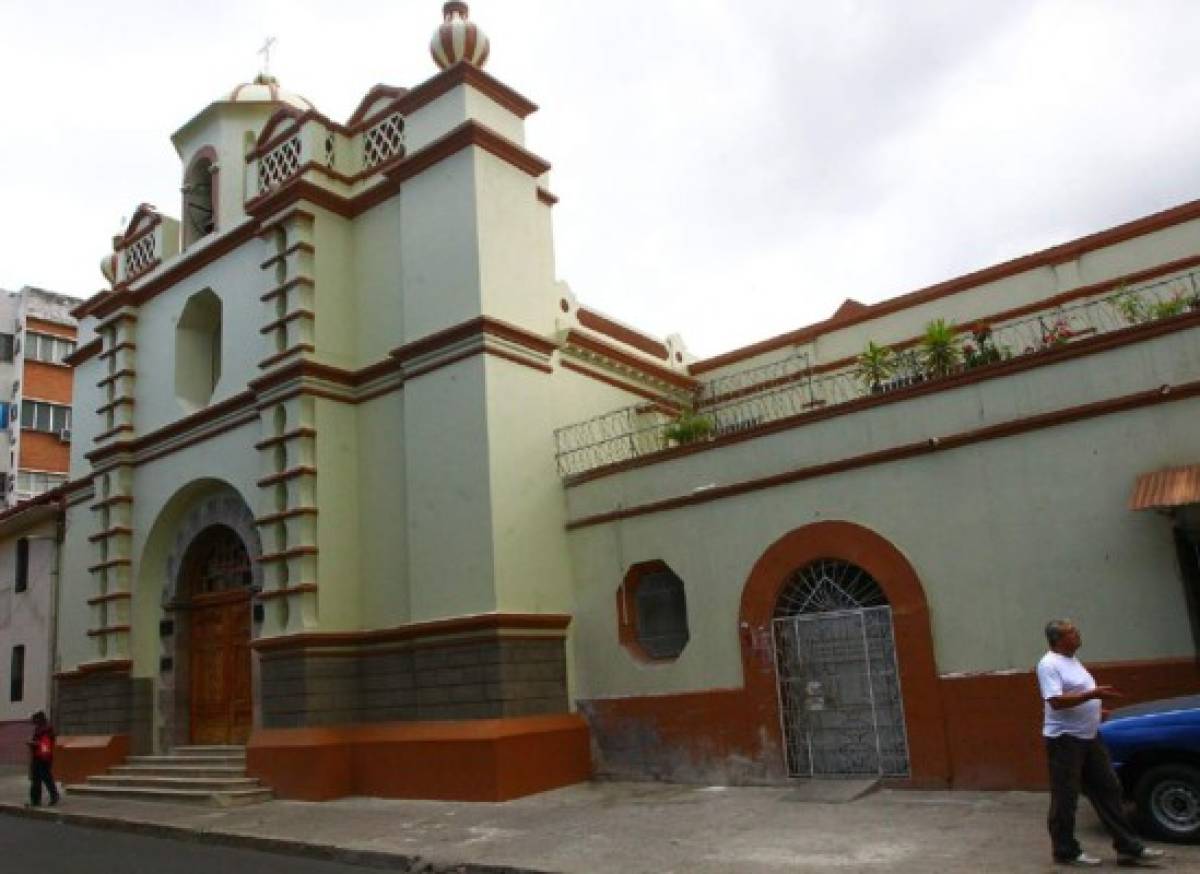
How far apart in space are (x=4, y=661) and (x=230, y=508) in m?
9.43

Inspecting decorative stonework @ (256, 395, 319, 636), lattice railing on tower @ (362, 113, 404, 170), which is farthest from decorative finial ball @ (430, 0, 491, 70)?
decorative stonework @ (256, 395, 319, 636)

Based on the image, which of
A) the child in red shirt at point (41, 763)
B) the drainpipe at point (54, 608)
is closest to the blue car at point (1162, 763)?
the child in red shirt at point (41, 763)

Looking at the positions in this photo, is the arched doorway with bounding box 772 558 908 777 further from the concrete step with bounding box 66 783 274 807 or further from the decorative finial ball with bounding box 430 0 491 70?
the decorative finial ball with bounding box 430 0 491 70

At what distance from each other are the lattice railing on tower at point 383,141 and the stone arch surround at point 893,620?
7623mm

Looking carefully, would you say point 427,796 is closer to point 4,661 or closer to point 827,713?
point 827,713

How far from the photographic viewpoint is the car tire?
669cm

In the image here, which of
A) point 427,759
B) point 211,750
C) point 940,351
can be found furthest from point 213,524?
point 940,351

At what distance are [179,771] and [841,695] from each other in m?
9.07

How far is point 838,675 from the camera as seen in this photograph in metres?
10.7

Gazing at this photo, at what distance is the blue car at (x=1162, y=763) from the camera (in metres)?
6.66

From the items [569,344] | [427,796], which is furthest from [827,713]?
[569,344]

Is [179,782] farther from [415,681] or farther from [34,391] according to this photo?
[34,391]

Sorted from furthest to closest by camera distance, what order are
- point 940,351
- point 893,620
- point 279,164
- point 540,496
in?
point 279,164 < point 540,496 < point 940,351 < point 893,620

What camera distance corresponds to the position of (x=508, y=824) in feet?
32.2
